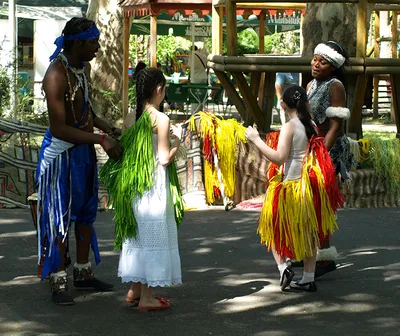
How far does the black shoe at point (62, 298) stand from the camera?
6176mm

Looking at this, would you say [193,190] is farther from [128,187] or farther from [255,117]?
[128,187]

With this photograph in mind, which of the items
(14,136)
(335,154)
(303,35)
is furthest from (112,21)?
(335,154)

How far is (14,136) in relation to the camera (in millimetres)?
9938

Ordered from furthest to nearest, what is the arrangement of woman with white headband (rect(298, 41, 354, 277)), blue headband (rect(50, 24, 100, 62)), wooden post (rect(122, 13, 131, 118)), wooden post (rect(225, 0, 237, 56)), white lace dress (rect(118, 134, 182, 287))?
wooden post (rect(122, 13, 131, 118)), wooden post (rect(225, 0, 237, 56)), woman with white headband (rect(298, 41, 354, 277)), blue headband (rect(50, 24, 100, 62)), white lace dress (rect(118, 134, 182, 287))

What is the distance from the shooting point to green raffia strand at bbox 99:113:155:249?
597cm

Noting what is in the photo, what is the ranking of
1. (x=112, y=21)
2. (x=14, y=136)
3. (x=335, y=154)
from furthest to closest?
(x=112, y=21) → (x=14, y=136) → (x=335, y=154)

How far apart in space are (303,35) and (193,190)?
2810 millimetres

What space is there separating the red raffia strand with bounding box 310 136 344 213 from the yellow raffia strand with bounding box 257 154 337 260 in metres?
0.04

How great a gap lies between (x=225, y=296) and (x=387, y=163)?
437 cm

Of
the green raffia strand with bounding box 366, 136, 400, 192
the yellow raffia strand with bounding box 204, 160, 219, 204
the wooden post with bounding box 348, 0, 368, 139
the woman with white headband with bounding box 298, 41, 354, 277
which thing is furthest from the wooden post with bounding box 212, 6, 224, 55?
the woman with white headband with bounding box 298, 41, 354, 277

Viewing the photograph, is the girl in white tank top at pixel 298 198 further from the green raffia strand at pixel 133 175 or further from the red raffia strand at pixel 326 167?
the green raffia strand at pixel 133 175

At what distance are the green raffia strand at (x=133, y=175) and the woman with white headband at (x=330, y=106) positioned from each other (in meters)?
1.51

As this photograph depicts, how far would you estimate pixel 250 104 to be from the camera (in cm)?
1090

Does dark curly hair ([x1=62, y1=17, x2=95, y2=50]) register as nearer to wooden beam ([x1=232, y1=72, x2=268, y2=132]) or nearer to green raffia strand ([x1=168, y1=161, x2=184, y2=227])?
green raffia strand ([x1=168, y1=161, x2=184, y2=227])
